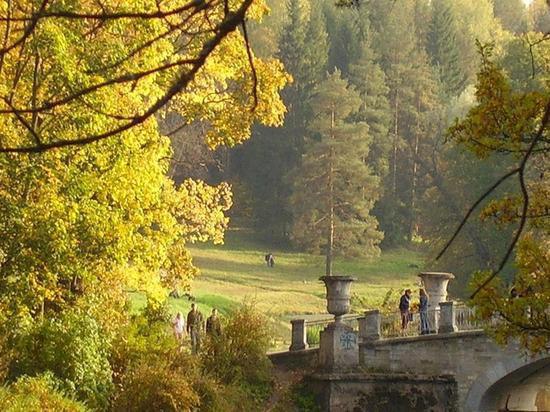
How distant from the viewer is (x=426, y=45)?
65.6 metres

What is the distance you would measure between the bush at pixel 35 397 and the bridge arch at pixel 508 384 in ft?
29.6

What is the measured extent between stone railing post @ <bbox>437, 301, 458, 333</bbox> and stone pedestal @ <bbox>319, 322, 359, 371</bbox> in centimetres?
184

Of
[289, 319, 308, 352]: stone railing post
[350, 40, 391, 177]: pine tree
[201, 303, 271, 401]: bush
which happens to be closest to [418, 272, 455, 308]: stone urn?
[289, 319, 308, 352]: stone railing post

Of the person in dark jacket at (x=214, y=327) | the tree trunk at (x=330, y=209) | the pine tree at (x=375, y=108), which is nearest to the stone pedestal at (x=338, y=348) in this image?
the person in dark jacket at (x=214, y=327)

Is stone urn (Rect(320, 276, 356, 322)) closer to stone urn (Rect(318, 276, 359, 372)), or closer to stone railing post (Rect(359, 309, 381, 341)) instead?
stone urn (Rect(318, 276, 359, 372))

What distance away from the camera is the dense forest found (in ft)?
163

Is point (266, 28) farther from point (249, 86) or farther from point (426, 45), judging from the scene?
point (249, 86)

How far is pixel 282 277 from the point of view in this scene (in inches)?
1938

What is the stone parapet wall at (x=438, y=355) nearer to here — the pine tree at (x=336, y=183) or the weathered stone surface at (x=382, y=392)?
the weathered stone surface at (x=382, y=392)

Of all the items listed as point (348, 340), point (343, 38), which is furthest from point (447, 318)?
point (343, 38)

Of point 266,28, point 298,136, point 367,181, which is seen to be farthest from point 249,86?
point 266,28

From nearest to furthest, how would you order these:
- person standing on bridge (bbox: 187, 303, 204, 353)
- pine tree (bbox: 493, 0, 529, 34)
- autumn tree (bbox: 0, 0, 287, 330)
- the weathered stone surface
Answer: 1. autumn tree (bbox: 0, 0, 287, 330)
2. person standing on bridge (bbox: 187, 303, 204, 353)
3. the weathered stone surface
4. pine tree (bbox: 493, 0, 529, 34)

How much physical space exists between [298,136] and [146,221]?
41.5m

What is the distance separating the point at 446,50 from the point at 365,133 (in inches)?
607
